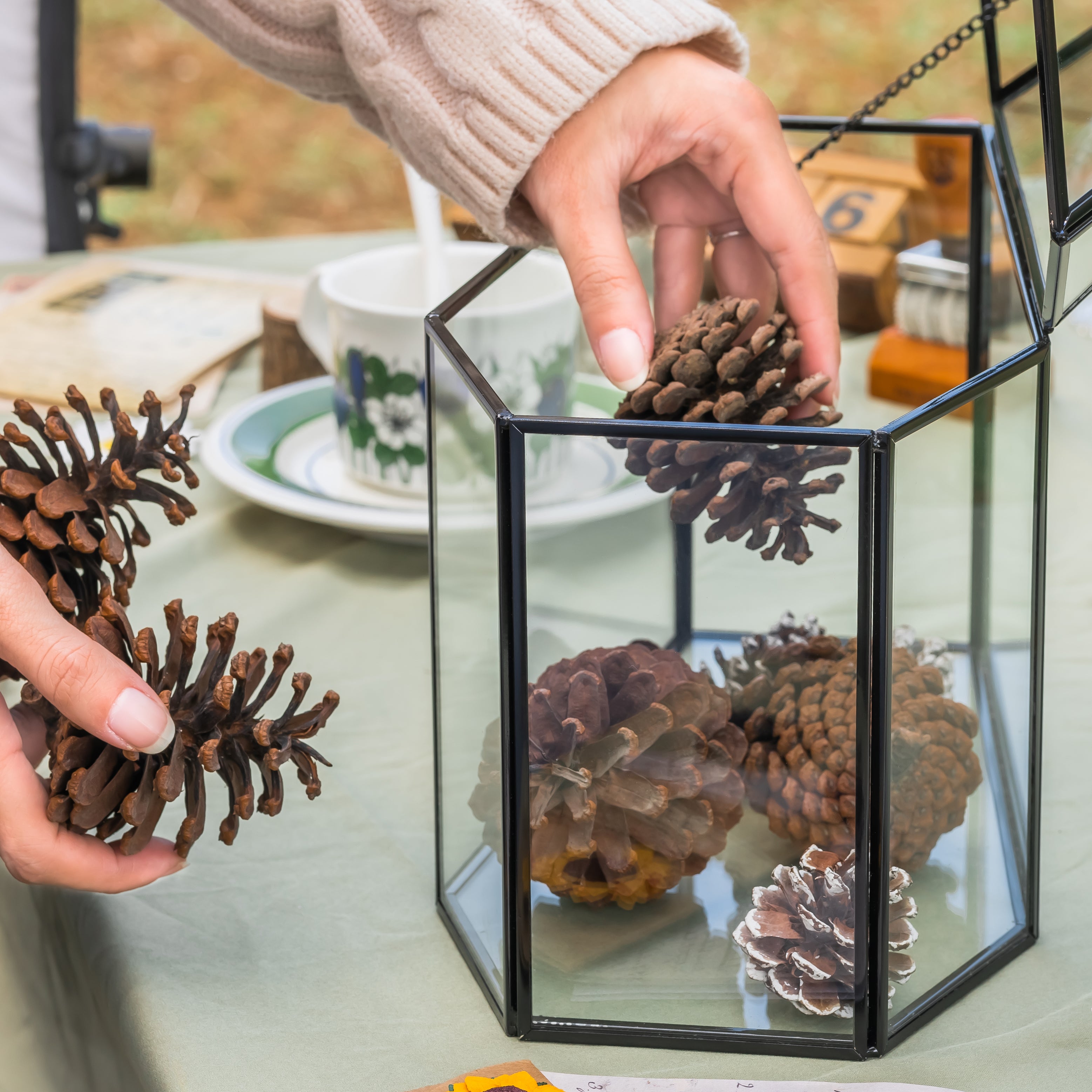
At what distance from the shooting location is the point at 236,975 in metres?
0.42

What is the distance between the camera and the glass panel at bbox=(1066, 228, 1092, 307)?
395 mm

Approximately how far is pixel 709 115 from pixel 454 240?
639 millimetres

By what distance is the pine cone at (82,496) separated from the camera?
0.41 meters

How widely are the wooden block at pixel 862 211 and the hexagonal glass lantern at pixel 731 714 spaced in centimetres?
19

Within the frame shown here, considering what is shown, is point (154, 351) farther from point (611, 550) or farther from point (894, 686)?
point (894, 686)

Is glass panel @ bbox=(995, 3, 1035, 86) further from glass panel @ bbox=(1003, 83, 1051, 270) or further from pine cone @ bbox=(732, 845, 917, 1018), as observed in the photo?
pine cone @ bbox=(732, 845, 917, 1018)

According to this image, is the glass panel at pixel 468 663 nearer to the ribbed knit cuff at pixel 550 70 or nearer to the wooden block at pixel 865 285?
the ribbed knit cuff at pixel 550 70

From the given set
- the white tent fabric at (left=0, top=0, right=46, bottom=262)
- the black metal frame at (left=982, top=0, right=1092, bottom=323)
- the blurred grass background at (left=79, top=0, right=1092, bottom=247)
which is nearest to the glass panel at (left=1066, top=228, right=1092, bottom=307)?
the black metal frame at (left=982, top=0, right=1092, bottom=323)

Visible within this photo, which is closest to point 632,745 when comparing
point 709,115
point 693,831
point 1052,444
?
point 693,831

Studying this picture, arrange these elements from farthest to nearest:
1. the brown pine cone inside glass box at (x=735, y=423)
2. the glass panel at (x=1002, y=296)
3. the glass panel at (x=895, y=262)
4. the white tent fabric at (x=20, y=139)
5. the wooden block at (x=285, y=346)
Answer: the white tent fabric at (x=20, y=139) → the wooden block at (x=285, y=346) → the glass panel at (x=895, y=262) → the glass panel at (x=1002, y=296) → the brown pine cone inside glass box at (x=735, y=423)

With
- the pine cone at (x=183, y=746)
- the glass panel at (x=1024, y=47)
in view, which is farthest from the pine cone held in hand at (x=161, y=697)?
the glass panel at (x=1024, y=47)

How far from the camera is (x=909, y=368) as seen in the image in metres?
0.64

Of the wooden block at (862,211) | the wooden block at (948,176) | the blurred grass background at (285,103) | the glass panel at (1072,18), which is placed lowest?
the blurred grass background at (285,103)

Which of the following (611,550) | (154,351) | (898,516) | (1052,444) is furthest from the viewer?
(154,351)
